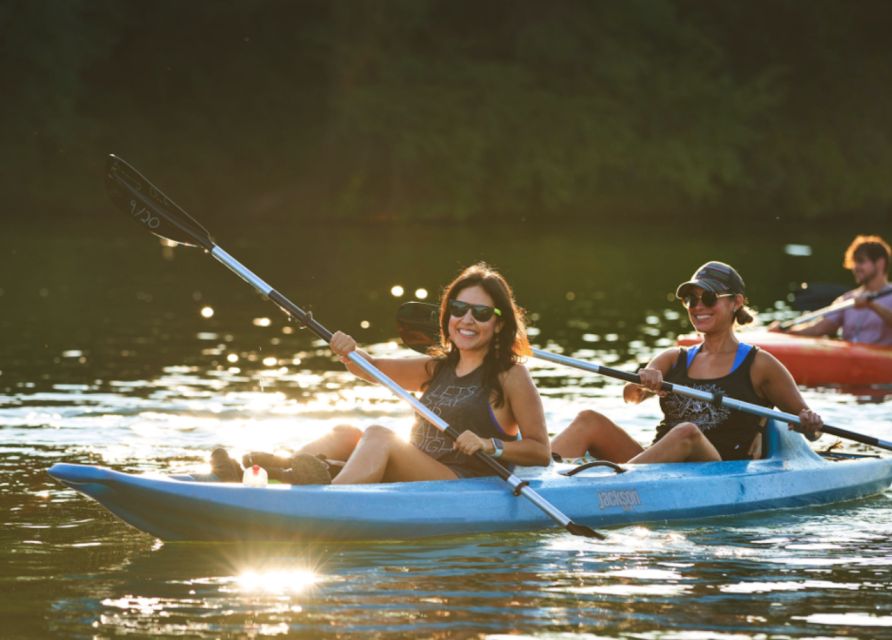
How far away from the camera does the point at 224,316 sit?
17719mm

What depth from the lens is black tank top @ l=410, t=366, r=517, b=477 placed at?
6.75m

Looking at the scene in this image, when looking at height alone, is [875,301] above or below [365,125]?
below

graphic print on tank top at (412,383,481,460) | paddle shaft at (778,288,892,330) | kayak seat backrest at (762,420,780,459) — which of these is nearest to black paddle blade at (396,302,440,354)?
graphic print on tank top at (412,383,481,460)

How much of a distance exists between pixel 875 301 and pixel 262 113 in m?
28.2

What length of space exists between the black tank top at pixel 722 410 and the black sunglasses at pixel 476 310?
1.38 m

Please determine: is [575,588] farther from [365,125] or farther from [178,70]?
[178,70]

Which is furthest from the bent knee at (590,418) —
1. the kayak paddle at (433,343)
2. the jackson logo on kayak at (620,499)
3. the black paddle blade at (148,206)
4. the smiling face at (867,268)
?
the smiling face at (867,268)

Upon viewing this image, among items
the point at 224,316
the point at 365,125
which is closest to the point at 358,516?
the point at 224,316

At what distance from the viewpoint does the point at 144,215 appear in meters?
7.83

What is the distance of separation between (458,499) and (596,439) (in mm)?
1228

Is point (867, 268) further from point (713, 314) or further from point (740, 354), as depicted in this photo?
point (713, 314)

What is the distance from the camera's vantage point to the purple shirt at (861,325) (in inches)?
513

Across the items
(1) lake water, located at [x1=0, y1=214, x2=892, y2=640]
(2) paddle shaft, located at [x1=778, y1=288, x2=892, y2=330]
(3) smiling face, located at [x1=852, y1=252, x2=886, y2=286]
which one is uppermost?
(3) smiling face, located at [x1=852, y1=252, x2=886, y2=286]

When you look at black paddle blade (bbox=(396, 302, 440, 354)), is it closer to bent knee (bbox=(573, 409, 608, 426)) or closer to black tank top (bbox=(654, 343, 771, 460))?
bent knee (bbox=(573, 409, 608, 426))
